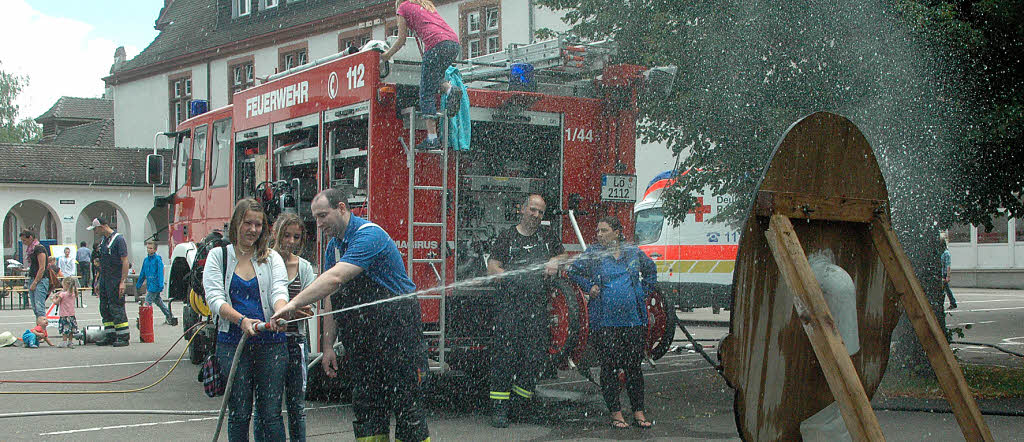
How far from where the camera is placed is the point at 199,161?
491 inches

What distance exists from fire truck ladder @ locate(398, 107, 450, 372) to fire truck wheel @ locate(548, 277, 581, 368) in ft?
2.90

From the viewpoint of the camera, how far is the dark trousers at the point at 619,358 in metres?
7.83

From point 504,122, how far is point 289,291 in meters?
3.31

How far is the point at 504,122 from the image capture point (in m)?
8.98

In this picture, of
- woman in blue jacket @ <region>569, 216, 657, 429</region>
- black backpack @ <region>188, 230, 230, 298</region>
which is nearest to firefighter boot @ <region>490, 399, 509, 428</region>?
woman in blue jacket @ <region>569, 216, 657, 429</region>

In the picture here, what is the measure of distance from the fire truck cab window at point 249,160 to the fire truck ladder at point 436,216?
8.37ft

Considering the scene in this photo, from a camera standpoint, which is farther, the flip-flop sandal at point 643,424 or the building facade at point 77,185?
the building facade at point 77,185

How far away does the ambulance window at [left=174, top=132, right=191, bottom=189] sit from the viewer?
12.9 meters

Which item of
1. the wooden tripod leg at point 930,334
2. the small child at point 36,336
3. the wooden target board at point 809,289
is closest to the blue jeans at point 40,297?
the small child at point 36,336

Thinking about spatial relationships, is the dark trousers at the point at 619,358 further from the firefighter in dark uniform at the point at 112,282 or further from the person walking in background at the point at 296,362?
the firefighter in dark uniform at the point at 112,282

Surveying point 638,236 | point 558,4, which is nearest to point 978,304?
point 638,236

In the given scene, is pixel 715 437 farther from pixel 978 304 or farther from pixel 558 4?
pixel 978 304

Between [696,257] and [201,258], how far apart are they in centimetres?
1030

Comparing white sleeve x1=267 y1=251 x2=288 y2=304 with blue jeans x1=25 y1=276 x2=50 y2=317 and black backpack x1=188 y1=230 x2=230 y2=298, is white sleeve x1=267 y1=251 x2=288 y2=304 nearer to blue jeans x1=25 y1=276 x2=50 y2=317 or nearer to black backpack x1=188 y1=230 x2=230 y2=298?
black backpack x1=188 y1=230 x2=230 y2=298
